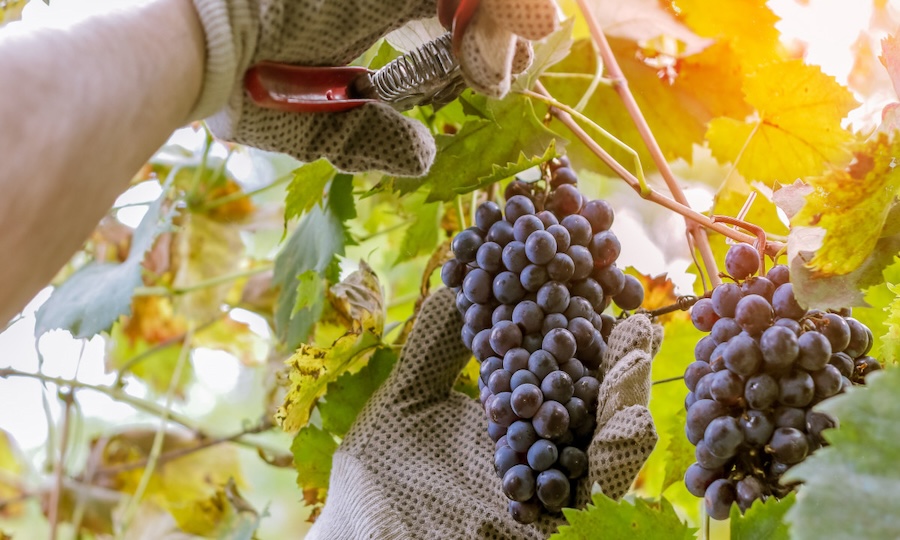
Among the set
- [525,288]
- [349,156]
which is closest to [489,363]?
[525,288]

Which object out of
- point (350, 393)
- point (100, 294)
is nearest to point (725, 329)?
point (350, 393)

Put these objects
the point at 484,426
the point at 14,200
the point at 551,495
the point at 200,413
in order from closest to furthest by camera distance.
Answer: the point at 14,200 → the point at 551,495 → the point at 484,426 → the point at 200,413

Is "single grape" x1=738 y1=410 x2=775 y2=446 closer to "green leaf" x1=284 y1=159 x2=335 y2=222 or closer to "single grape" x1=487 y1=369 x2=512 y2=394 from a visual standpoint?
"single grape" x1=487 y1=369 x2=512 y2=394

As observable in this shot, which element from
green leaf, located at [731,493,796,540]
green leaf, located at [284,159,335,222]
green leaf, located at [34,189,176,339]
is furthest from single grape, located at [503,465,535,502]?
green leaf, located at [34,189,176,339]

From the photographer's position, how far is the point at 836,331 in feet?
1.25

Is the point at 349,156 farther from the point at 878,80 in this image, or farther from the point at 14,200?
the point at 878,80

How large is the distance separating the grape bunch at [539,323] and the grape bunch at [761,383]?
72 millimetres

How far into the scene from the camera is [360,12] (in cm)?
39

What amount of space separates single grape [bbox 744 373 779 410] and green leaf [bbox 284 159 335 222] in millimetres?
387

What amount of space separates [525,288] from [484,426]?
4.8 inches

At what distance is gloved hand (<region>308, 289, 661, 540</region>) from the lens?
414 mm

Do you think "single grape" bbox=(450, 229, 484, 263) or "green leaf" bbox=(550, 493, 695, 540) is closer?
"green leaf" bbox=(550, 493, 695, 540)

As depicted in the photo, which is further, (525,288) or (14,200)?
(525,288)

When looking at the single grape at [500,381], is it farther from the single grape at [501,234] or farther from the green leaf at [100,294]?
the green leaf at [100,294]
